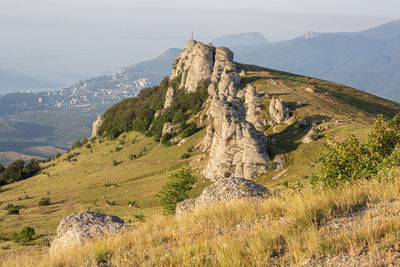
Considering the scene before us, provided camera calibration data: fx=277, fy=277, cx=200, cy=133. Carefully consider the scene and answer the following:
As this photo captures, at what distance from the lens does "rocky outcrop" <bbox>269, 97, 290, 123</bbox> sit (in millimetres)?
78750

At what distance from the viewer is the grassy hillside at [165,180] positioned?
8.73 metres


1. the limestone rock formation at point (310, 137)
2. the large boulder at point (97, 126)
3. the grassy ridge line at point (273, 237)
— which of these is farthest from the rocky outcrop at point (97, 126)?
the grassy ridge line at point (273, 237)

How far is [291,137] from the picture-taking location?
68500mm

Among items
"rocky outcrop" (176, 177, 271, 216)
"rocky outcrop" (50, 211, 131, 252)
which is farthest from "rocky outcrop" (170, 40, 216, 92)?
"rocky outcrop" (50, 211, 131, 252)

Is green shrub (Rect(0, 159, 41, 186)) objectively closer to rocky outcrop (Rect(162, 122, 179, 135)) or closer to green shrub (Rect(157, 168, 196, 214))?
rocky outcrop (Rect(162, 122, 179, 135))

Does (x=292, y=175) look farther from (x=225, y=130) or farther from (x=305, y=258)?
(x=305, y=258)

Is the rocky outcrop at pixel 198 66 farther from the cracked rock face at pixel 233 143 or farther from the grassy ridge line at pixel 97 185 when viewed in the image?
the grassy ridge line at pixel 97 185

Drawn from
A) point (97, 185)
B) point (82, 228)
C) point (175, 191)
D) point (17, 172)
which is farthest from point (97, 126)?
point (82, 228)

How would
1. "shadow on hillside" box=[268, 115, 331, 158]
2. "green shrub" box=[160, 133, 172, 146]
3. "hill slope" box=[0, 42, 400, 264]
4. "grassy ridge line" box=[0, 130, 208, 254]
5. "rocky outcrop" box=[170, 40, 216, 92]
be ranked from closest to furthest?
"hill slope" box=[0, 42, 400, 264] < "grassy ridge line" box=[0, 130, 208, 254] < "shadow on hillside" box=[268, 115, 331, 158] < "green shrub" box=[160, 133, 172, 146] < "rocky outcrop" box=[170, 40, 216, 92]

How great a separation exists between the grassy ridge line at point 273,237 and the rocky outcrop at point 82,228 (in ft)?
7.45

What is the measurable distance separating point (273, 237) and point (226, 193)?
30.4ft

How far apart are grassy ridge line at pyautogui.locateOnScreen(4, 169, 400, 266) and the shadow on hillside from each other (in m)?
51.1

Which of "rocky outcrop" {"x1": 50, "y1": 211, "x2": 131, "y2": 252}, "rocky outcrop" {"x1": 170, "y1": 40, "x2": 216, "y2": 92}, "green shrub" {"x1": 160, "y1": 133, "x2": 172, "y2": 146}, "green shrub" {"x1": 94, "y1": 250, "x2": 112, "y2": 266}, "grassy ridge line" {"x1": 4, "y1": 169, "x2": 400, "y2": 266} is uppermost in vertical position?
"rocky outcrop" {"x1": 170, "y1": 40, "x2": 216, "y2": 92}

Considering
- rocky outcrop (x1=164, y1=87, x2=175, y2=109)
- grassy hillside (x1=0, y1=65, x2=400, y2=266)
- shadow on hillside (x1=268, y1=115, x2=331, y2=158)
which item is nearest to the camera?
grassy hillside (x1=0, y1=65, x2=400, y2=266)
